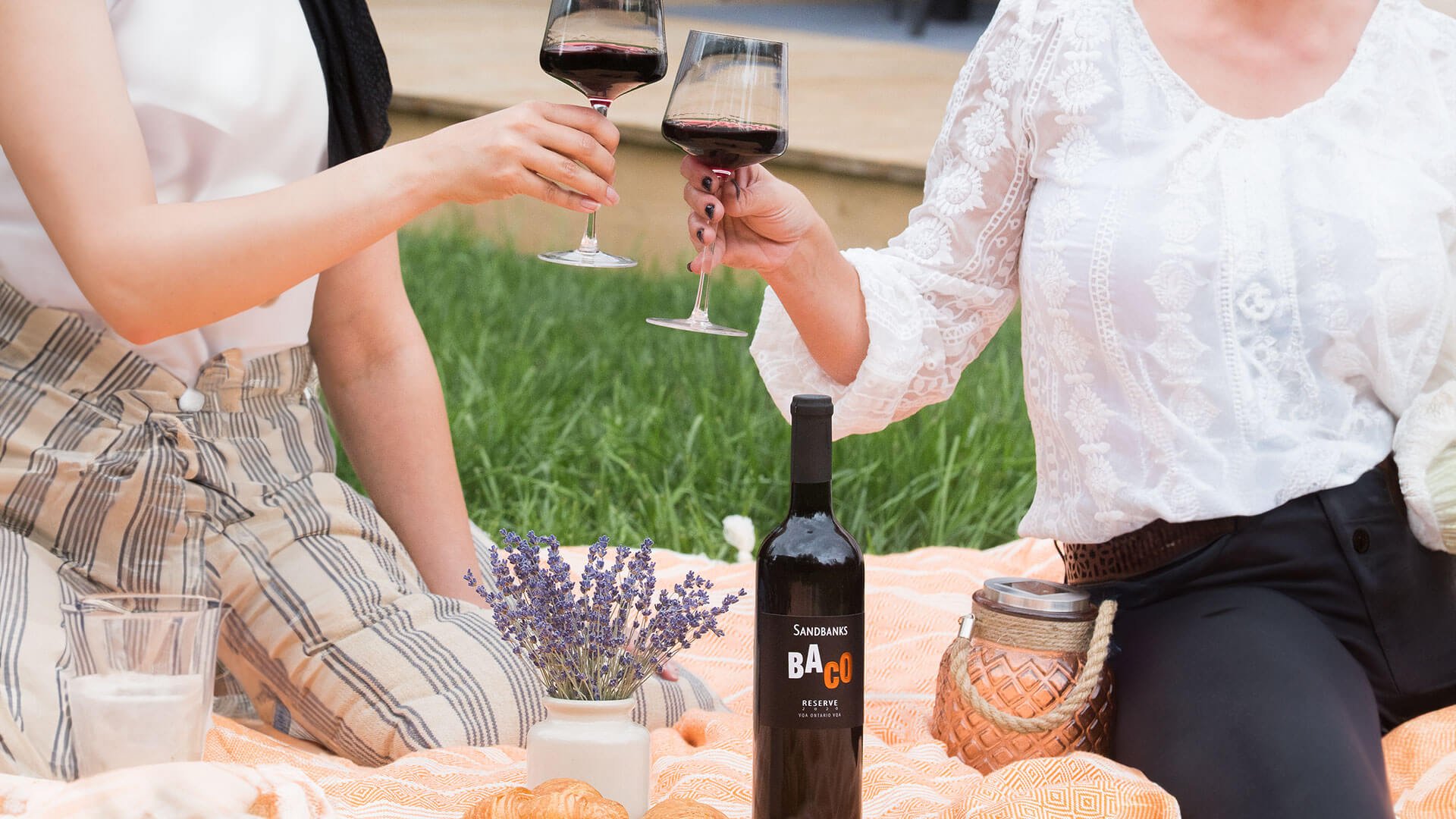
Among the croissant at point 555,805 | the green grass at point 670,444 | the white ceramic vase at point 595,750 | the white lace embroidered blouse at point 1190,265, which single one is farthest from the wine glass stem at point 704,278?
the green grass at point 670,444

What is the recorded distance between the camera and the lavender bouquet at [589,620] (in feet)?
4.29

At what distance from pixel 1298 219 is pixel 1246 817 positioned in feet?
2.28

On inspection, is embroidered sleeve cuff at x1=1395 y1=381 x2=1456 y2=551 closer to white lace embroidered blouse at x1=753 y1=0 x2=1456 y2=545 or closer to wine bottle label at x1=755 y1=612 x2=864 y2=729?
white lace embroidered blouse at x1=753 y1=0 x2=1456 y2=545

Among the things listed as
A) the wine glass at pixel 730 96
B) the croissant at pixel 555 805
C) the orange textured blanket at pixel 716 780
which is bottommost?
the orange textured blanket at pixel 716 780

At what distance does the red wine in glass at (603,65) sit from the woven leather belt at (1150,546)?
77 cm

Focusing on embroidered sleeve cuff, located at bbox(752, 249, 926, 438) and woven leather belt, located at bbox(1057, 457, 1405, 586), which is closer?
woven leather belt, located at bbox(1057, 457, 1405, 586)

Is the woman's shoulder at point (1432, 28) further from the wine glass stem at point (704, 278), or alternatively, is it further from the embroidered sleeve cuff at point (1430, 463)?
the wine glass stem at point (704, 278)

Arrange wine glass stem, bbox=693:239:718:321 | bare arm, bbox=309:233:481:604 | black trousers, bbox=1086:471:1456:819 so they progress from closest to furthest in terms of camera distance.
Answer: black trousers, bbox=1086:471:1456:819 < wine glass stem, bbox=693:239:718:321 < bare arm, bbox=309:233:481:604

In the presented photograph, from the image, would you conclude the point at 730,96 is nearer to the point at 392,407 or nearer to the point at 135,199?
the point at 135,199

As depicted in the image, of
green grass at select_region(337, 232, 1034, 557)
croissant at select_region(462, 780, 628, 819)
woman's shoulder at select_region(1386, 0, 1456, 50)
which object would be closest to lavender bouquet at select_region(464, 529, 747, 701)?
croissant at select_region(462, 780, 628, 819)

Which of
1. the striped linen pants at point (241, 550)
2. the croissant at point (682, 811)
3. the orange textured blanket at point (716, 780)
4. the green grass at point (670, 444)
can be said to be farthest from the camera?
the green grass at point (670, 444)

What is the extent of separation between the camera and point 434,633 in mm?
2094

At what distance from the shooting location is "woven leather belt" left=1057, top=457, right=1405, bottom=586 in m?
1.81

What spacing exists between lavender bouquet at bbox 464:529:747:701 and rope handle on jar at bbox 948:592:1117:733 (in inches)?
21.5
